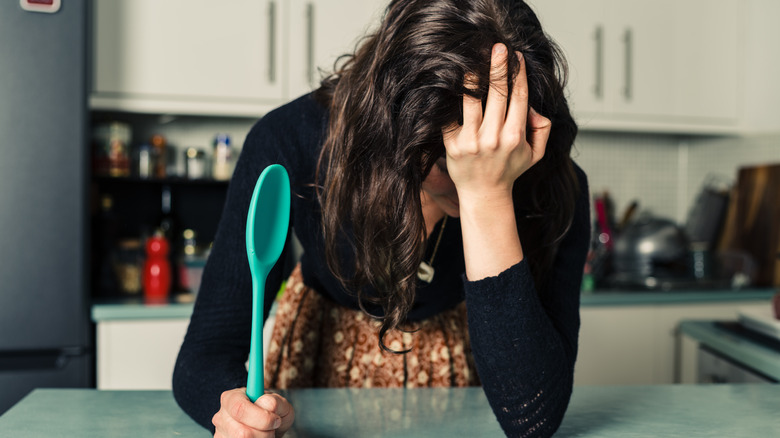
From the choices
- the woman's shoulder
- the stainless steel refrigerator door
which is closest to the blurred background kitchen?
the stainless steel refrigerator door

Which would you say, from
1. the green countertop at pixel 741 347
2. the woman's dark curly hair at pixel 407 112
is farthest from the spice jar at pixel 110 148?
the green countertop at pixel 741 347

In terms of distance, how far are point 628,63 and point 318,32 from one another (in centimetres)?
106

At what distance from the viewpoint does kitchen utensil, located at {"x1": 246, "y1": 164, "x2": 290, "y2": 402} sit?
486 mm

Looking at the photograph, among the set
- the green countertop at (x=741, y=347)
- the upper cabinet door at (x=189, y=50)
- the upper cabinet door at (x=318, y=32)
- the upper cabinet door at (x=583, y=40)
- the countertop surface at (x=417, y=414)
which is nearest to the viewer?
the countertop surface at (x=417, y=414)

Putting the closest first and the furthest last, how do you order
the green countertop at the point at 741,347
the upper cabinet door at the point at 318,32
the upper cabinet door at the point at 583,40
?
the green countertop at the point at 741,347
the upper cabinet door at the point at 318,32
the upper cabinet door at the point at 583,40

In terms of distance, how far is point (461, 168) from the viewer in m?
0.64

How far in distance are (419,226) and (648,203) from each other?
205cm

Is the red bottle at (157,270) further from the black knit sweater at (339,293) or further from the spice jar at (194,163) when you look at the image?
the black knit sweater at (339,293)

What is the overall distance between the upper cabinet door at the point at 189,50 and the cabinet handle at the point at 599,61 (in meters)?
1.04

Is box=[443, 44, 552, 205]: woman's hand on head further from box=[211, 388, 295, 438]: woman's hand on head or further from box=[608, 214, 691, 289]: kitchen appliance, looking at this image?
box=[608, 214, 691, 289]: kitchen appliance

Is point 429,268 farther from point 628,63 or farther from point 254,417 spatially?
point 628,63

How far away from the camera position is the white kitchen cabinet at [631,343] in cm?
186

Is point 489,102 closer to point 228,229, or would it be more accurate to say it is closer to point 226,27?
point 228,229

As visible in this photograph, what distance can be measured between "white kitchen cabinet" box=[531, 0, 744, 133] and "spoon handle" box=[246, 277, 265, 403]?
1.76 meters
